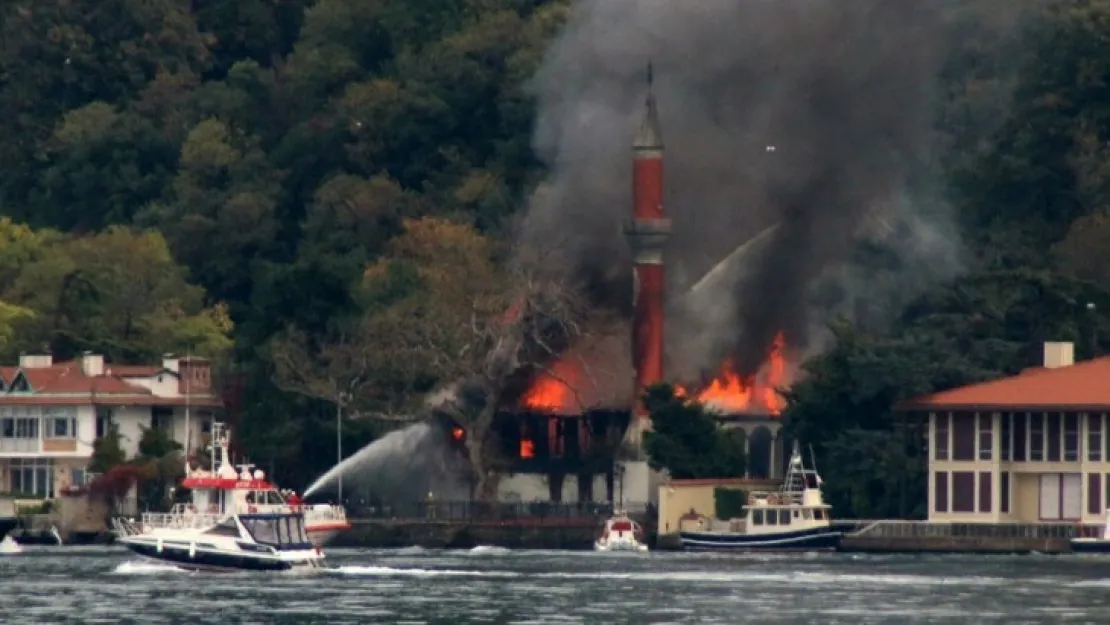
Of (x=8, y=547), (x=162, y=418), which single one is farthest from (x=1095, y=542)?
(x=162, y=418)

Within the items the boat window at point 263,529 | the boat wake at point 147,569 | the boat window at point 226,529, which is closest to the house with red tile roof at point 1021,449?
the boat window at point 263,529

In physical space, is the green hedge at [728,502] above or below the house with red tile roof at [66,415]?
below

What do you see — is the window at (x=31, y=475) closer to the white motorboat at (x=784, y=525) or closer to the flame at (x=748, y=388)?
the flame at (x=748, y=388)

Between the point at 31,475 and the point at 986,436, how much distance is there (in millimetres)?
38873

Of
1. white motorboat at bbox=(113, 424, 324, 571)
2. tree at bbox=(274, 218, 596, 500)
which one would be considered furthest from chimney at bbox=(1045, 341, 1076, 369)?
white motorboat at bbox=(113, 424, 324, 571)

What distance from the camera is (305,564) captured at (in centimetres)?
13375

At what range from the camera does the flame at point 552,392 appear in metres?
170

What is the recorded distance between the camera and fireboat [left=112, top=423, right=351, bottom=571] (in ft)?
435

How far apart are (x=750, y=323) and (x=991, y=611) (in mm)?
56416

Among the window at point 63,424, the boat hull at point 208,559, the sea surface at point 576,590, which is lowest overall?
the sea surface at point 576,590

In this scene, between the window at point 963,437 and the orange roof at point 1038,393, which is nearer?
the orange roof at point 1038,393

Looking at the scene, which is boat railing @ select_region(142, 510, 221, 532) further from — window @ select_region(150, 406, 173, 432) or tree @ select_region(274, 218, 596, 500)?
window @ select_region(150, 406, 173, 432)

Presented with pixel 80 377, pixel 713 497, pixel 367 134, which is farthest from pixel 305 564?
pixel 367 134

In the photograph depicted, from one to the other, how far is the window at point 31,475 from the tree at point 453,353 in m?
11.3
